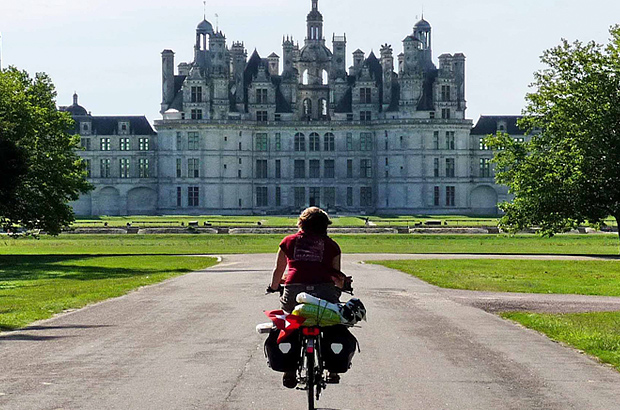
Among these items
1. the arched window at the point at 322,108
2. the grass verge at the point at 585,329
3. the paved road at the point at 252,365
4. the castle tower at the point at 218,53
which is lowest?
the grass verge at the point at 585,329

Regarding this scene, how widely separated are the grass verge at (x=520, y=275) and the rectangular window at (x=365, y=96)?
100 m

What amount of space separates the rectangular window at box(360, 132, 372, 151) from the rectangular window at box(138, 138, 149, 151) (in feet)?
95.6

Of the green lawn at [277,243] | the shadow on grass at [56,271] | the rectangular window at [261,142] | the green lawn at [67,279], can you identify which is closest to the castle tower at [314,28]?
the rectangular window at [261,142]

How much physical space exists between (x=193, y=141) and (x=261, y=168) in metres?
9.62

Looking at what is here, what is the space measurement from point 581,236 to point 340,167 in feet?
230

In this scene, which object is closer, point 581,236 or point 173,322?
point 173,322

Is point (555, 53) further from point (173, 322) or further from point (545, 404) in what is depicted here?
point (545, 404)

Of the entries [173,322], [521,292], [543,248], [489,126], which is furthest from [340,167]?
[173,322]

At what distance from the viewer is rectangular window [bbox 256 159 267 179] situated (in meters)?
154

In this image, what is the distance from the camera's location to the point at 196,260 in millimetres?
55375

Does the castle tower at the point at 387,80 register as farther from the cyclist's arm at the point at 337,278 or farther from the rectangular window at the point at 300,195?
the cyclist's arm at the point at 337,278

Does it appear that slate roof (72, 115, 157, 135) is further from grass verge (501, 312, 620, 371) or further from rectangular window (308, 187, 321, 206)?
grass verge (501, 312, 620, 371)

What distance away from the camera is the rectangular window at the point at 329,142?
15388 cm

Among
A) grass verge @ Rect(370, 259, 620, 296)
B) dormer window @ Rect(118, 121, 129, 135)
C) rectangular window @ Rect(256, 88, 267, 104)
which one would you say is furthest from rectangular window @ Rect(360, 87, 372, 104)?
grass verge @ Rect(370, 259, 620, 296)
